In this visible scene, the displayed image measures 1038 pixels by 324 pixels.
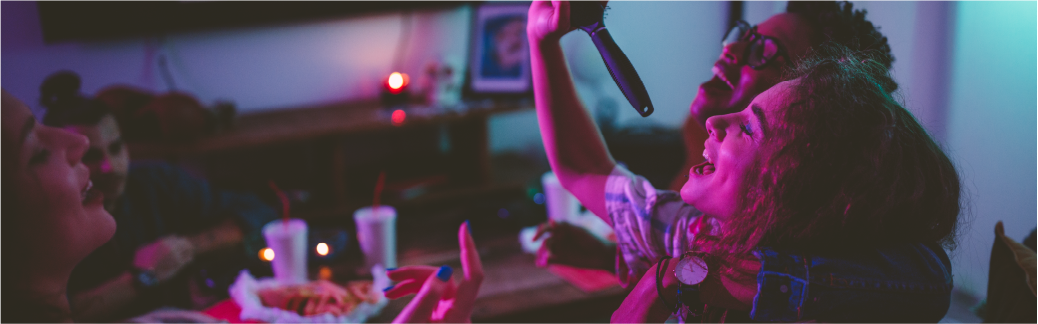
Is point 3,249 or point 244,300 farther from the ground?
point 3,249

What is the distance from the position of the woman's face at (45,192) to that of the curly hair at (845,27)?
94 centimetres

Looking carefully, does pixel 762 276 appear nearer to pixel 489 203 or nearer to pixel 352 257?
pixel 352 257

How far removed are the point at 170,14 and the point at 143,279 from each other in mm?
982

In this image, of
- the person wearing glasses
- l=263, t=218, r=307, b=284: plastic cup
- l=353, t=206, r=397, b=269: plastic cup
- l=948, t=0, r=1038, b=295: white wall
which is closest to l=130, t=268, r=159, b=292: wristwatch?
l=263, t=218, r=307, b=284: plastic cup

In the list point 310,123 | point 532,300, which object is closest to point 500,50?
point 310,123

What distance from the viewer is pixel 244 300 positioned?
959 mm

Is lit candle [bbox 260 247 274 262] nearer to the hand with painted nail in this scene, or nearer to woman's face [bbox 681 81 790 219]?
the hand with painted nail

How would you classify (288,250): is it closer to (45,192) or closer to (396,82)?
(45,192)

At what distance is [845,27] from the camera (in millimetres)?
812

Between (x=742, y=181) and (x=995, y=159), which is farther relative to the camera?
(x=995, y=159)

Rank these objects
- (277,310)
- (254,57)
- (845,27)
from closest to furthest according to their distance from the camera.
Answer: (845,27) < (277,310) < (254,57)

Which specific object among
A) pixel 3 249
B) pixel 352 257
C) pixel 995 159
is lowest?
pixel 352 257

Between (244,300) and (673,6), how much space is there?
208 centimetres

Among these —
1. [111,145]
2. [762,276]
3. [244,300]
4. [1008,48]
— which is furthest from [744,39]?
[111,145]
